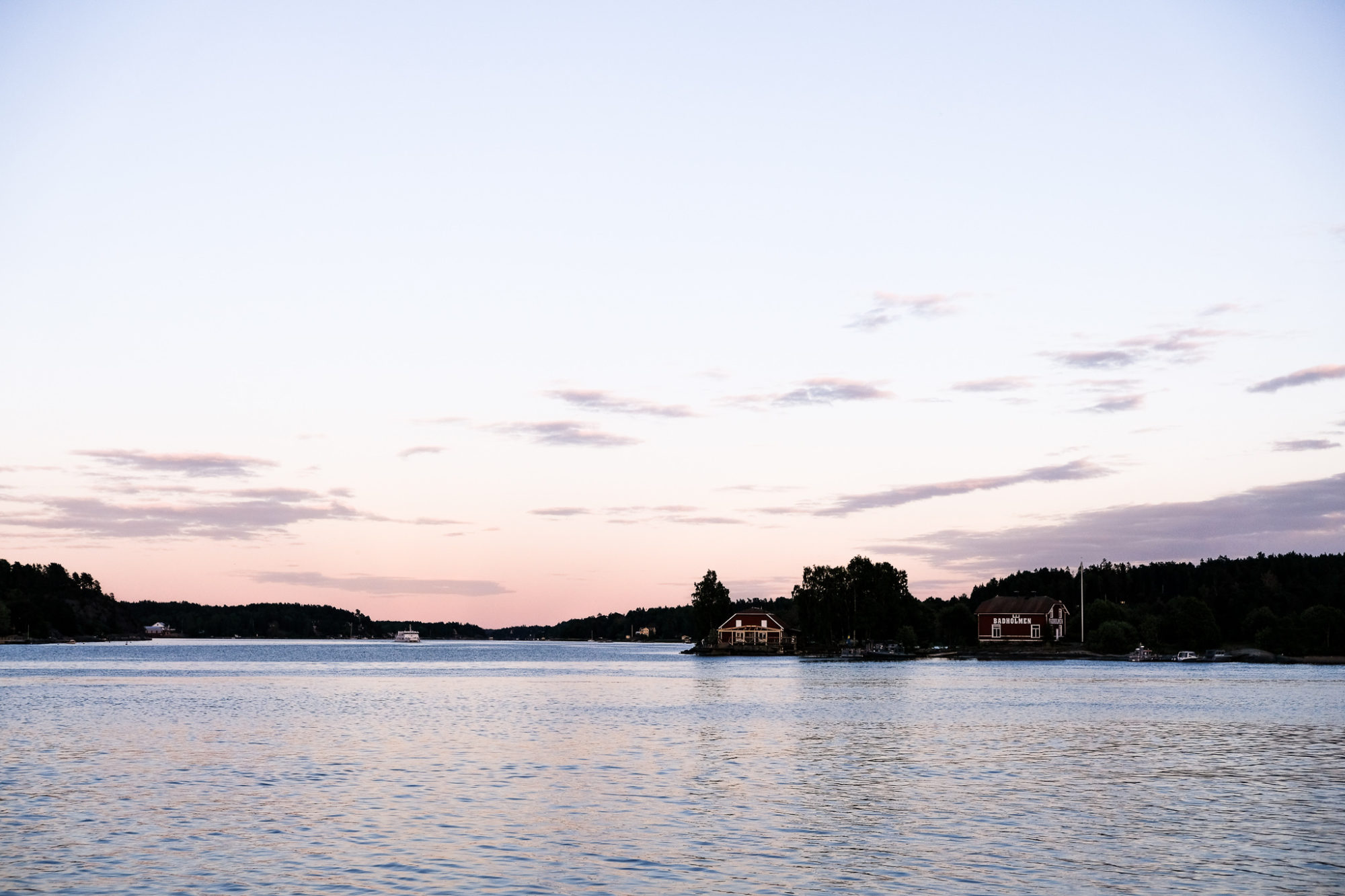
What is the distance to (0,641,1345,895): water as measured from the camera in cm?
2598

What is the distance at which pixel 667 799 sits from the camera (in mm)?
37031

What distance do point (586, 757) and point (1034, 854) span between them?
24130mm

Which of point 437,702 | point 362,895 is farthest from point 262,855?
point 437,702

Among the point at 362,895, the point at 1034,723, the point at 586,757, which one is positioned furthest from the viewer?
the point at 1034,723

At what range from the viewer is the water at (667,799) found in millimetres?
25984

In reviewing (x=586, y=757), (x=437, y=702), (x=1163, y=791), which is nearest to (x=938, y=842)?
(x=1163, y=791)

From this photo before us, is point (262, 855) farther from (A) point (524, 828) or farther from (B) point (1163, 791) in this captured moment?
(B) point (1163, 791)

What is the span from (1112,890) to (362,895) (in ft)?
49.4

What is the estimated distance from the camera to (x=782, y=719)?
72.4 metres

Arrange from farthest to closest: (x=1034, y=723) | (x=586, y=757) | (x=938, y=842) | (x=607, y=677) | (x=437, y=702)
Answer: (x=607, y=677) → (x=437, y=702) → (x=1034, y=723) → (x=586, y=757) → (x=938, y=842)

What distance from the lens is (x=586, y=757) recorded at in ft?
160

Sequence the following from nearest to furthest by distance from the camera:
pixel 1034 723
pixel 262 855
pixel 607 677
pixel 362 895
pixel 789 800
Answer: pixel 362 895 < pixel 262 855 < pixel 789 800 < pixel 1034 723 < pixel 607 677

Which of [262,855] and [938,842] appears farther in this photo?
[938,842]

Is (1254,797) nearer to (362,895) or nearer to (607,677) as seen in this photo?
(362,895)
